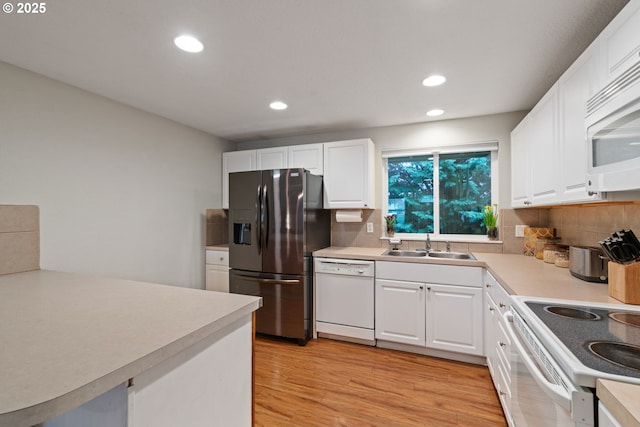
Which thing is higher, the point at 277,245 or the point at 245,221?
the point at 245,221

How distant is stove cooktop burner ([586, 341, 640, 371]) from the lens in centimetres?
81

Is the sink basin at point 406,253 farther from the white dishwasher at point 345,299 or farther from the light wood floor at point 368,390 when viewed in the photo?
the light wood floor at point 368,390

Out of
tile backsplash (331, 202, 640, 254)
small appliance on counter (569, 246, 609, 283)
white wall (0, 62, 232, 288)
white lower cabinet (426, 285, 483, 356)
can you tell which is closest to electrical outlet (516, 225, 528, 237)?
tile backsplash (331, 202, 640, 254)

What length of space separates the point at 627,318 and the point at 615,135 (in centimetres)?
72

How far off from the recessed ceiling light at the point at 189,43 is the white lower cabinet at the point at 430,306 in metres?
2.19

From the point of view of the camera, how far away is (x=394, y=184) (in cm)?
337

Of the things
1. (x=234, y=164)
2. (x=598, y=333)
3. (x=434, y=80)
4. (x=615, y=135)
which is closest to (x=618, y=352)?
(x=598, y=333)

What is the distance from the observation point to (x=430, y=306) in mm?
2492

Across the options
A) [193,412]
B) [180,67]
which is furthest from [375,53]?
[193,412]

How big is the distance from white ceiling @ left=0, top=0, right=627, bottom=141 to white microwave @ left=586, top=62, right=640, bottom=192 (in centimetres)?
56

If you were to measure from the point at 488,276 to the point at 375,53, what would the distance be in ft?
6.00

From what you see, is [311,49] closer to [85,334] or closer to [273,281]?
[85,334]

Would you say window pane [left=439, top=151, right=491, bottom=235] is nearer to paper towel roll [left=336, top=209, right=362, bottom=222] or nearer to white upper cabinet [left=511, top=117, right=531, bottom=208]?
white upper cabinet [left=511, top=117, right=531, bottom=208]

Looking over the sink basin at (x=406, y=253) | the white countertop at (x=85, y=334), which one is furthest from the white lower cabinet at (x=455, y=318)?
the white countertop at (x=85, y=334)
